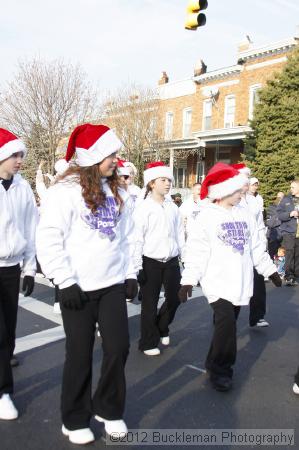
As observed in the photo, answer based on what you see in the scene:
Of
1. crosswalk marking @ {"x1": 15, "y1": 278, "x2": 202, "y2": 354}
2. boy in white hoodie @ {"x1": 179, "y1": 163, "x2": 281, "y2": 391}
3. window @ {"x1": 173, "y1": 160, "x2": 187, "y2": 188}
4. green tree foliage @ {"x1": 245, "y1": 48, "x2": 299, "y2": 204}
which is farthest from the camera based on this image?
window @ {"x1": 173, "y1": 160, "x2": 187, "y2": 188}

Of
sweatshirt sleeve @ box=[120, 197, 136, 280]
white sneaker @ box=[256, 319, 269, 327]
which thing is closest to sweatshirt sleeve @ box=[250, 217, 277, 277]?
sweatshirt sleeve @ box=[120, 197, 136, 280]

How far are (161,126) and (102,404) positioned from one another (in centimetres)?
2768

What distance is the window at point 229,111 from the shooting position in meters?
27.1

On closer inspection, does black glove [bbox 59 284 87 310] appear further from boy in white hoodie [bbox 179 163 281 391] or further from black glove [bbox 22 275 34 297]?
boy in white hoodie [bbox 179 163 281 391]

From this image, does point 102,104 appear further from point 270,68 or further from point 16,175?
point 16,175

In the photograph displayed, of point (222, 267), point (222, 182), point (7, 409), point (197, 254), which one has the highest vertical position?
point (222, 182)

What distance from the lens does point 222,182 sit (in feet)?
14.9

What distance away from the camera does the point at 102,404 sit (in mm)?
3260

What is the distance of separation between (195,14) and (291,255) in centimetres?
543

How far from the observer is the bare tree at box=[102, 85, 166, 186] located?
28141mm

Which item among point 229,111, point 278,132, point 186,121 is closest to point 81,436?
point 278,132

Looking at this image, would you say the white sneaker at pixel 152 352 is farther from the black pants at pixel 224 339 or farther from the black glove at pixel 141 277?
the black pants at pixel 224 339

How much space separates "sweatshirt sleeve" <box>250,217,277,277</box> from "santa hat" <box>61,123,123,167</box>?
1.91 meters

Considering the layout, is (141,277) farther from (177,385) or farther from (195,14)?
(195,14)
